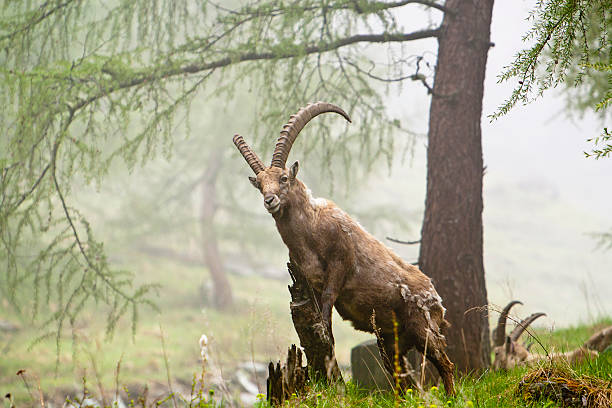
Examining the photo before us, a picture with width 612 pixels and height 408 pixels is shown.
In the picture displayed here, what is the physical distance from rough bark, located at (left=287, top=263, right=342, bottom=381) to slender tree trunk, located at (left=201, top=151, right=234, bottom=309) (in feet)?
51.2

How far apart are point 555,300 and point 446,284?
28.4m

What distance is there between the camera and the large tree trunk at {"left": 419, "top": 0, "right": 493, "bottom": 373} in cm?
512

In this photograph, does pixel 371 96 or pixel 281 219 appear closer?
pixel 281 219

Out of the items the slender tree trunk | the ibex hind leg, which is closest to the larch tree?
the ibex hind leg

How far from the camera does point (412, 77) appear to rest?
536 cm

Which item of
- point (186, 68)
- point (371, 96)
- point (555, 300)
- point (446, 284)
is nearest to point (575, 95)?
point (371, 96)

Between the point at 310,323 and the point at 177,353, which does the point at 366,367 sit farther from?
the point at 177,353

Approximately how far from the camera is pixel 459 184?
534 cm

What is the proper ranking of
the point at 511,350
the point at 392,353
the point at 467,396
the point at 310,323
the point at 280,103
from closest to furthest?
1. the point at 467,396
2. the point at 310,323
3. the point at 392,353
4. the point at 511,350
5. the point at 280,103

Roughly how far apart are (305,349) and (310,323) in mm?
250

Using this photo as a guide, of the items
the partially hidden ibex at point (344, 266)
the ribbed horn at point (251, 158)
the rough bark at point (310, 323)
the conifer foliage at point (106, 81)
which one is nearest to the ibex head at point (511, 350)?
the partially hidden ibex at point (344, 266)

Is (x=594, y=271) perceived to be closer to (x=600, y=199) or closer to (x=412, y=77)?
(x=600, y=199)

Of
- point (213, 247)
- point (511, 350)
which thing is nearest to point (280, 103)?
point (511, 350)

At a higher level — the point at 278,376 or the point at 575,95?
the point at 575,95
